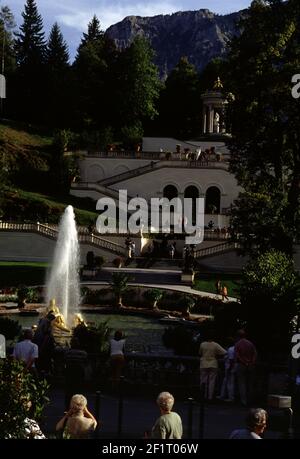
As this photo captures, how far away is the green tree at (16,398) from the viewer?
850cm

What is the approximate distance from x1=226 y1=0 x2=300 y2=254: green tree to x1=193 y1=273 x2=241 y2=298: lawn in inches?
188

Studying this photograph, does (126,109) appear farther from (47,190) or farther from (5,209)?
(5,209)

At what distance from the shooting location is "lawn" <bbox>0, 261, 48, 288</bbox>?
120 feet

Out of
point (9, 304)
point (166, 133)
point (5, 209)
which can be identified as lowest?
point (9, 304)

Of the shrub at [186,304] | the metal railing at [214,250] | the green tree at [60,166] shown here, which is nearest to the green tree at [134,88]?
the green tree at [60,166]

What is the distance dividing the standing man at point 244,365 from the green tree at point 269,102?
17031mm

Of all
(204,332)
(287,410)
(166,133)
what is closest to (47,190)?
(166,133)

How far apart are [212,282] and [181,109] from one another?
53304mm

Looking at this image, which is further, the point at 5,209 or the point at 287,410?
the point at 5,209

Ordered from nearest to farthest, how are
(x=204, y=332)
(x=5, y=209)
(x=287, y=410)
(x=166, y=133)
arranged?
(x=287, y=410)
(x=204, y=332)
(x=5, y=209)
(x=166, y=133)

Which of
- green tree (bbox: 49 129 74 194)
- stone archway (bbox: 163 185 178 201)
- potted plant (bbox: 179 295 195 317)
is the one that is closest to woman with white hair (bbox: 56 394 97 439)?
potted plant (bbox: 179 295 195 317)

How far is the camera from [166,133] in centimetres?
8806

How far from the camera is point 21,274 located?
38250 millimetres
